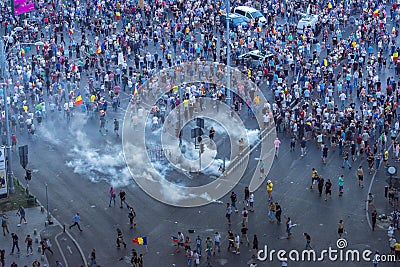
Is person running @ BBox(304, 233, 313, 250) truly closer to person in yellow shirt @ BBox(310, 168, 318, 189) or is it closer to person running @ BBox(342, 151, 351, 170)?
person in yellow shirt @ BBox(310, 168, 318, 189)

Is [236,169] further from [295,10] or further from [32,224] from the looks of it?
[295,10]

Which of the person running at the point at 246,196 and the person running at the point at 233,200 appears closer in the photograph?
the person running at the point at 233,200

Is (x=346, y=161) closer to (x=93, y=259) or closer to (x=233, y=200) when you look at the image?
(x=233, y=200)

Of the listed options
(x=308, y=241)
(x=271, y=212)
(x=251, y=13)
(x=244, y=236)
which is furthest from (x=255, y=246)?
(x=251, y=13)

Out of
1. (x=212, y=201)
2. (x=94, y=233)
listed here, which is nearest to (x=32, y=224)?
(x=94, y=233)

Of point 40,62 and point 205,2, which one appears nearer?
point 40,62

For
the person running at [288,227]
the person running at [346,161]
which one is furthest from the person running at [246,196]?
the person running at [346,161]

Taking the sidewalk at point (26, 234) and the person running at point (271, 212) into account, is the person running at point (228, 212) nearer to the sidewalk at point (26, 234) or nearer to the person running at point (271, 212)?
the person running at point (271, 212)
